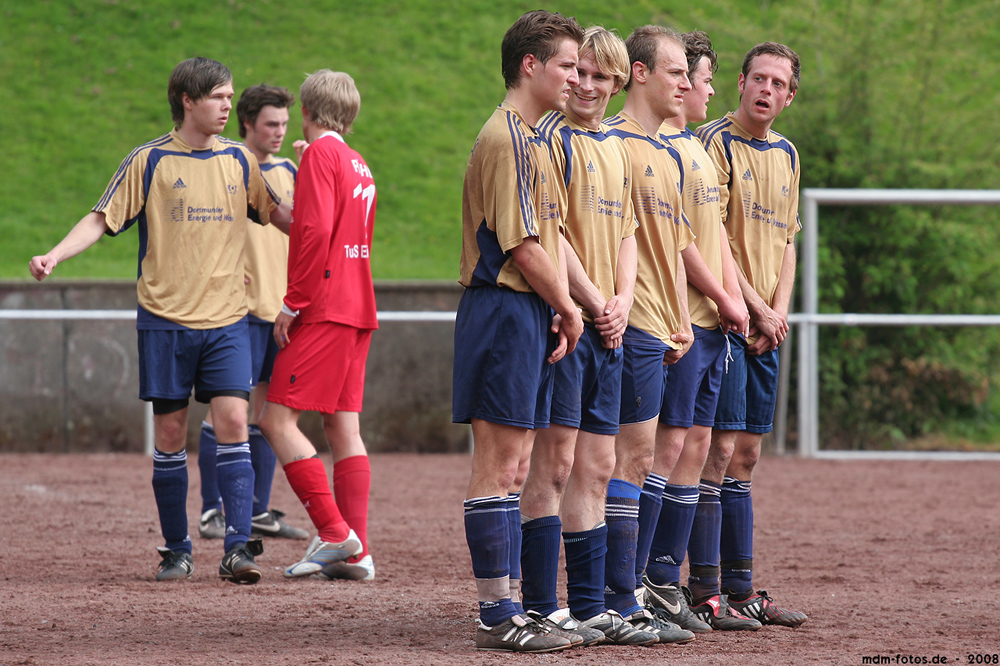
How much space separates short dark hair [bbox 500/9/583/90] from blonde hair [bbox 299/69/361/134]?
1792mm

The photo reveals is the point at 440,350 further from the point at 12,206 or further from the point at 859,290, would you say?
the point at 12,206

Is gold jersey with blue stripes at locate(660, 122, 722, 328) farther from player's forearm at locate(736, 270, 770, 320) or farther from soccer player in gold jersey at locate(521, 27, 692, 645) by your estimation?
soccer player in gold jersey at locate(521, 27, 692, 645)

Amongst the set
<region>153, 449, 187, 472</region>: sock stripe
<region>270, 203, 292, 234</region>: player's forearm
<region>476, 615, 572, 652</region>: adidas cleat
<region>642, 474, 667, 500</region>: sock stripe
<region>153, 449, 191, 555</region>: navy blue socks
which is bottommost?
<region>476, 615, 572, 652</region>: adidas cleat

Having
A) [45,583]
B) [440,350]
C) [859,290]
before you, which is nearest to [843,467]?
[859,290]

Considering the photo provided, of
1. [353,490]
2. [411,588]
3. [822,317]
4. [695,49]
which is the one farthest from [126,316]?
[695,49]

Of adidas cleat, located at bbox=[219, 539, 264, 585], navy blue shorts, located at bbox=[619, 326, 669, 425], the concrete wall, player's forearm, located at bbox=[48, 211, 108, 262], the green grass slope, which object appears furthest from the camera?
the green grass slope

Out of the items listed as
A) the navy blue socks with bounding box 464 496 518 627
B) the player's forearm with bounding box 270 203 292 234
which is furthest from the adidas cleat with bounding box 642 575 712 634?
the player's forearm with bounding box 270 203 292 234

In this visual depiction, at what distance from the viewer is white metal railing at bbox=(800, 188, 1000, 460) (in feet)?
35.8

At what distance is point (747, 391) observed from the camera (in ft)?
15.8

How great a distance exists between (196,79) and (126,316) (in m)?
5.50

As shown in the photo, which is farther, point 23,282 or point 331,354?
point 23,282

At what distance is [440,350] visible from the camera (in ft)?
36.3

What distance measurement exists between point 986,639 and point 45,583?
400 centimetres

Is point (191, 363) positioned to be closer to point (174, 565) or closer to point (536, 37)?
point (174, 565)
